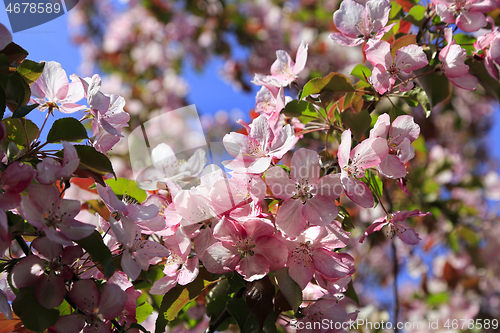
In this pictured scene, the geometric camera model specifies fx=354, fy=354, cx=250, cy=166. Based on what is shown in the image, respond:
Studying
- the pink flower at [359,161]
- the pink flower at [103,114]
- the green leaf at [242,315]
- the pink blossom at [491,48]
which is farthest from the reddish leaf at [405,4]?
the green leaf at [242,315]

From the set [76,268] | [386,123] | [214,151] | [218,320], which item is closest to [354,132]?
[386,123]

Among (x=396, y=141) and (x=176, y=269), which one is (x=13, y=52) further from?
(x=396, y=141)

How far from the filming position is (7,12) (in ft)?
2.77

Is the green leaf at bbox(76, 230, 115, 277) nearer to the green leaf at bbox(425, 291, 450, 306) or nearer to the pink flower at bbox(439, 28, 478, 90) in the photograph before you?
the pink flower at bbox(439, 28, 478, 90)

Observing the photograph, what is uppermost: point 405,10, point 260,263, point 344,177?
A: point 405,10

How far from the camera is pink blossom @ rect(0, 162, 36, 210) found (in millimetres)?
560

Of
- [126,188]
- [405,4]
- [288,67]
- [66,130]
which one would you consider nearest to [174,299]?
[126,188]

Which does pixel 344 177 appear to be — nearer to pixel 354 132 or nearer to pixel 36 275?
pixel 354 132

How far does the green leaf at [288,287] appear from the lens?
68cm

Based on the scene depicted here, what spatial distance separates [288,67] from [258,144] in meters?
0.33

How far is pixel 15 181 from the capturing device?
1.86 ft

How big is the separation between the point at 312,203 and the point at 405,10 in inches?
32.3

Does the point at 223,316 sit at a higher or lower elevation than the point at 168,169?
lower

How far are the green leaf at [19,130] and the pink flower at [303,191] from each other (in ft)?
1.58
